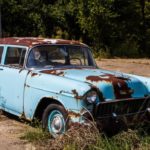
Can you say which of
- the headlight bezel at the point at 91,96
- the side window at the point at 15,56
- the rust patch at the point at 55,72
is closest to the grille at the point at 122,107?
the headlight bezel at the point at 91,96

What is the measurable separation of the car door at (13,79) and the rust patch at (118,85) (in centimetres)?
142

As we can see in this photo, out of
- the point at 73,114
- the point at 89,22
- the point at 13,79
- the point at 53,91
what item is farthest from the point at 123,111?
the point at 89,22

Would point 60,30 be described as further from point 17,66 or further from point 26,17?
point 17,66

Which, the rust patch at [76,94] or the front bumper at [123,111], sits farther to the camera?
the front bumper at [123,111]

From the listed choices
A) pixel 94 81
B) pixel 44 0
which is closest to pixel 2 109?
pixel 94 81

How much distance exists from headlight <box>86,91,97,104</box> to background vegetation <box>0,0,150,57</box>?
18628 mm

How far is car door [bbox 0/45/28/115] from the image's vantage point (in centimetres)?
827

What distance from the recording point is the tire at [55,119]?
7218 mm

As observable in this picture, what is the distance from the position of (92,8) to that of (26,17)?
5.15 metres

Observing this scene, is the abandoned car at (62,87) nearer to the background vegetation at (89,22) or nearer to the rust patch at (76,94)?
the rust patch at (76,94)

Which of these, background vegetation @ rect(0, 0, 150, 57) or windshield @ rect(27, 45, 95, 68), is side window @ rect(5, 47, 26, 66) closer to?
windshield @ rect(27, 45, 95, 68)

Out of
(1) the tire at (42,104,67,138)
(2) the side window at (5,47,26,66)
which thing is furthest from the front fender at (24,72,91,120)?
(2) the side window at (5,47,26,66)

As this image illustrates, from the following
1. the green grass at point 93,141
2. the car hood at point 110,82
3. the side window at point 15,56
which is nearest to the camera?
the green grass at point 93,141

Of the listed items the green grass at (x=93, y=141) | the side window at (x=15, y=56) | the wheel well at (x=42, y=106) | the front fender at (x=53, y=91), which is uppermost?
the side window at (x=15, y=56)
